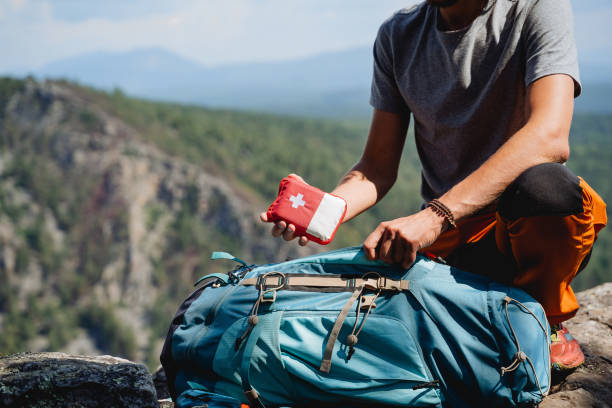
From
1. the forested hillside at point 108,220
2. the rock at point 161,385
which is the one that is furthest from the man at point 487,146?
→ the forested hillside at point 108,220

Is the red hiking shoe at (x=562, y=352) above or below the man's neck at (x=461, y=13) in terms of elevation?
below

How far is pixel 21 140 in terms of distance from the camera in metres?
52.7

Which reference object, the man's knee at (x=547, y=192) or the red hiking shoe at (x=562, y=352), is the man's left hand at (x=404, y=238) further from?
the red hiking shoe at (x=562, y=352)

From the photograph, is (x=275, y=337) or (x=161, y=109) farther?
(x=161, y=109)

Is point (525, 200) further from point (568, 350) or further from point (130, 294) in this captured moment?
point (130, 294)

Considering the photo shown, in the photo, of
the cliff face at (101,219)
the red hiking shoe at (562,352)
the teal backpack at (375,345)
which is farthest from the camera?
the cliff face at (101,219)

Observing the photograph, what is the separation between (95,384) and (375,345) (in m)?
0.93

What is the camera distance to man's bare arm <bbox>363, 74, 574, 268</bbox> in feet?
4.69

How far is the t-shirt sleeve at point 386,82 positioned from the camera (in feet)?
6.62

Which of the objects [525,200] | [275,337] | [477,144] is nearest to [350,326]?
[275,337]

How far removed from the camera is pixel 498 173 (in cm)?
148

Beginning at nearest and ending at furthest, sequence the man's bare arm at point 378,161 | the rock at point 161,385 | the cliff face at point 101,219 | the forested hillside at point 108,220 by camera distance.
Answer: the man's bare arm at point 378,161, the rock at point 161,385, the forested hillside at point 108,220, the cliff face at point 101,219

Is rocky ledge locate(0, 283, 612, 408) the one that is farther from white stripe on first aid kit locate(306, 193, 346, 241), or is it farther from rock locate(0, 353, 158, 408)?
white stripe on first aid kit locate(306, 193, 346, 241)

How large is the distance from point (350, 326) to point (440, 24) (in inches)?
45.8
